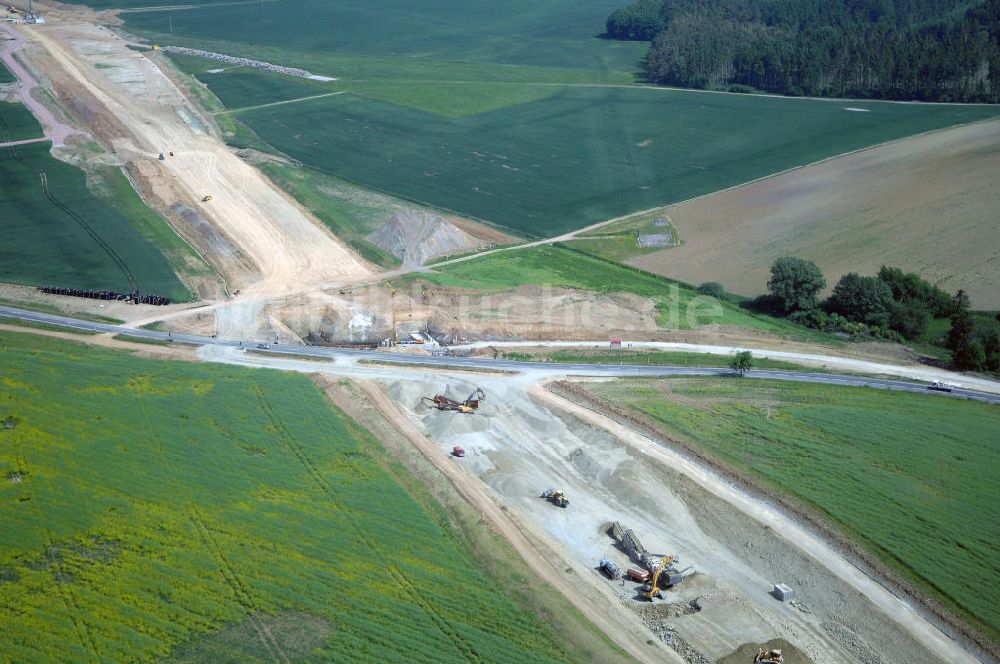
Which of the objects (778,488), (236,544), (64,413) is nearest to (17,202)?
(64,413)

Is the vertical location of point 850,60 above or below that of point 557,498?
above

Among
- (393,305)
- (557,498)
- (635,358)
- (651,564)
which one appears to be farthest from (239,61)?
(651,564)

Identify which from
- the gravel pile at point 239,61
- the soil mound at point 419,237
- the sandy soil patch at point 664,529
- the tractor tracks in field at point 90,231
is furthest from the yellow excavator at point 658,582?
the gravel pile at point 239,61

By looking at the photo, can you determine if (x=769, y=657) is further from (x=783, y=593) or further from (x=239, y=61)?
(x=239, y=61)

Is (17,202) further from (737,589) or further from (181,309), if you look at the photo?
(737,589)

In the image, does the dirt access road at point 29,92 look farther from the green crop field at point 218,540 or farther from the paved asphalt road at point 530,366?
the green crop field at point 218,540

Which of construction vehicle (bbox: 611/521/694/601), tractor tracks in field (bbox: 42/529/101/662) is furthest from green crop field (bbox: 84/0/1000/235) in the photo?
tractor tracks in field (bbox: 42/529/101/662)
